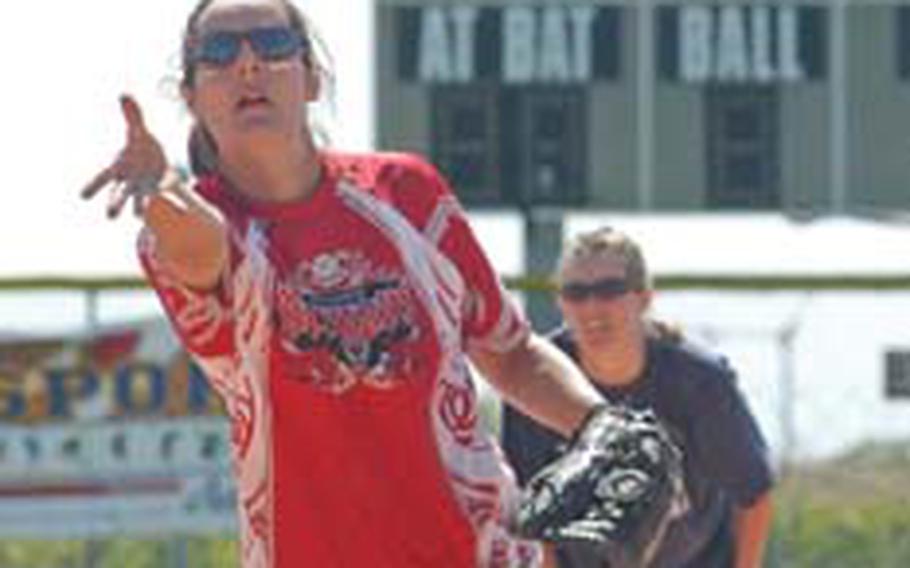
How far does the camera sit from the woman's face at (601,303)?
7.83 m

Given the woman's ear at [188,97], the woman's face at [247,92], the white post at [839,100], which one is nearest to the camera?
the woman's face at [247,92]

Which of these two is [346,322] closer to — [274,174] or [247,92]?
[274,174]

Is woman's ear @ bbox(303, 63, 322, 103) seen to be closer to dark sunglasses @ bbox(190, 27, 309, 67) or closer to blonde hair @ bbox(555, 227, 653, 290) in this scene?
dark sunglasses @ bbox(190, 27, 309, 67)

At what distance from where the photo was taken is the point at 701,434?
25.9 feet

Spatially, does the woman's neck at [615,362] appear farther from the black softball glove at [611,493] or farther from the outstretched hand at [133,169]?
the outstretched hand at [133,169]

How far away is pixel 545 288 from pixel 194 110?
31.3 feet

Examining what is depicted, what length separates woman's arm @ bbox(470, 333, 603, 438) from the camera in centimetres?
514

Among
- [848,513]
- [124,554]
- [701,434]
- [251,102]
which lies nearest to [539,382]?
[251,102]

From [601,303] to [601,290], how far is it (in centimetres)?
3

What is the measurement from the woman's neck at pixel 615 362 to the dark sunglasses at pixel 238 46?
9.50 feet

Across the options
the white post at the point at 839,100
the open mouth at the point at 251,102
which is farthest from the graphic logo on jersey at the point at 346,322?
the white post at the point at 839,100

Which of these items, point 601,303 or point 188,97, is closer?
point 188,97

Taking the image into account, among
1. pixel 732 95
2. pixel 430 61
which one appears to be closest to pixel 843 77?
pixel 732 95

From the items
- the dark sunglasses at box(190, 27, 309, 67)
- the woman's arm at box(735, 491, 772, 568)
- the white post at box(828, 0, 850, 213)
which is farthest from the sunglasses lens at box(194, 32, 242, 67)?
the white post at box(828, 0, 850, 213)
